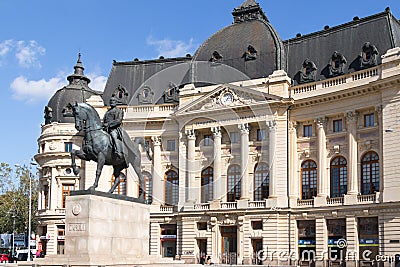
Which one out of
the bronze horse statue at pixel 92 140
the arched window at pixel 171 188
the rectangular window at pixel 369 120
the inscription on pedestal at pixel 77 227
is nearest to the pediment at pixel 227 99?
the arched window at pixel 171 188

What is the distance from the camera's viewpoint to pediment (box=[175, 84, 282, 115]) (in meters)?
61.8

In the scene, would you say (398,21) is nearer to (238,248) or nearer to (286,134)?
(286,134)

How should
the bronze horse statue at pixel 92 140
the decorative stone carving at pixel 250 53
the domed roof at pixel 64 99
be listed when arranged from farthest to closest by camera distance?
the domed roof at pixel 64 99 → the decorative stone carving at pixel 250 53 → the bronze horse statue at pixel 92 140

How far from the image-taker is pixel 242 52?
66938 mm

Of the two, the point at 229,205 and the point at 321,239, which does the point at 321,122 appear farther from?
the point at 229,205

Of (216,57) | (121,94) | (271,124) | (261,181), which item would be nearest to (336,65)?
(271,124)

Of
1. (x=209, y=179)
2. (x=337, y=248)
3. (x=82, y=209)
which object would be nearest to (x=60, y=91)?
(x=209, y=179)

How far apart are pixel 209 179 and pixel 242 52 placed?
13.9m

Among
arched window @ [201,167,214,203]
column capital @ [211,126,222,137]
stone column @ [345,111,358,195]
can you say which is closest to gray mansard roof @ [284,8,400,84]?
stone column @ [345,111,358,195]

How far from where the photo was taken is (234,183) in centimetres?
6412

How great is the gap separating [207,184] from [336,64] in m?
18.0

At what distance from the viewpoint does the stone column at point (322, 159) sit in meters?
58.4

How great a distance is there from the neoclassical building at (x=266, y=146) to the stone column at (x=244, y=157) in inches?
4.0

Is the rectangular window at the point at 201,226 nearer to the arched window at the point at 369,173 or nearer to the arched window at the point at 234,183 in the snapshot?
the arched window at the point at 234,183
